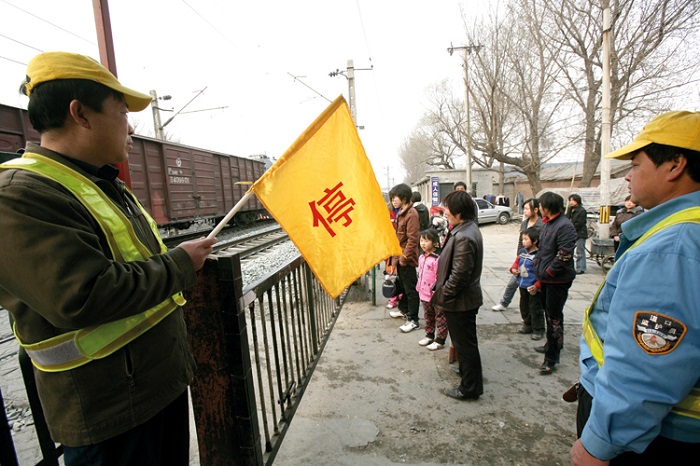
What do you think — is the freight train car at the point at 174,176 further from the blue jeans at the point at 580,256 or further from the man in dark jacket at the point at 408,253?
the blue jeans at the point at 580,256

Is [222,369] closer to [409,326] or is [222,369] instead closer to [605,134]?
[409,326]

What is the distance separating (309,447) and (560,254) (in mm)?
2893

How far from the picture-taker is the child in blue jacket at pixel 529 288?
4090mm

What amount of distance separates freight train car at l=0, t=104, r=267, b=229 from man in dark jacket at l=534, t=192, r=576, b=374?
652cm

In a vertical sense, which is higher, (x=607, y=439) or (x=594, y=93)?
(x=594, y=93)

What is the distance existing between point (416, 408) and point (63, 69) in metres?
3.05

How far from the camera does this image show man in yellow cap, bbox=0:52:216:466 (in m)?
0.96

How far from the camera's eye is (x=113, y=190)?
137cm

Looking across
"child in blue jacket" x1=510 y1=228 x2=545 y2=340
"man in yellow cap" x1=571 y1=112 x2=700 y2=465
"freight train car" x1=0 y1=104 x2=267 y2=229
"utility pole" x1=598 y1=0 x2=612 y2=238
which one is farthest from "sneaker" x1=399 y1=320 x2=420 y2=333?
"utility pole" x1=598 y1=0 x2=612 y2=238

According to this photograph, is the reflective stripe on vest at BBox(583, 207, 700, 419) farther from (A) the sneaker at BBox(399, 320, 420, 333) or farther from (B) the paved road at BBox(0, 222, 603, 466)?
(A) the sneaker at BBox(399, 320, 420, 333)

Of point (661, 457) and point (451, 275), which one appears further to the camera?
point (451, 275)

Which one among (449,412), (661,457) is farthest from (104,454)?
(449,412)

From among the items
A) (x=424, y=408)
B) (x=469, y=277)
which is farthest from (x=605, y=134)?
(x=424, y=408)

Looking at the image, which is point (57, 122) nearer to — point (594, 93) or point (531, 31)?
point (531, 31)
